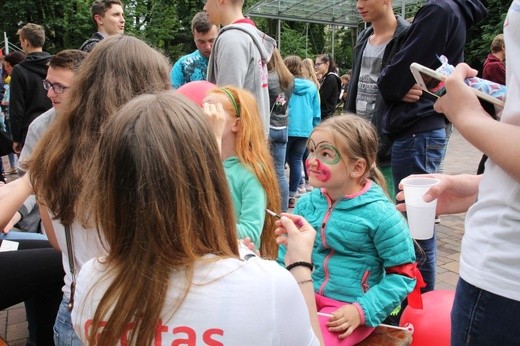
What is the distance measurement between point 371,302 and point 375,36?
1960 millimetres

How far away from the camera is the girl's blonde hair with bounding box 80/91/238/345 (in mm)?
1083

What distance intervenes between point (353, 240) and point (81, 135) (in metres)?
1.17

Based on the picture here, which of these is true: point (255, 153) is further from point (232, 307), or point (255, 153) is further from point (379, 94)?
point (232, 307)

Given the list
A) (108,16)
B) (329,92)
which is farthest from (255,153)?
(329,92)

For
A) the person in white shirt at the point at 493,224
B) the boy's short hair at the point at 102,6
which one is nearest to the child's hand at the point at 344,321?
the person in white shirt at the point at 493,224

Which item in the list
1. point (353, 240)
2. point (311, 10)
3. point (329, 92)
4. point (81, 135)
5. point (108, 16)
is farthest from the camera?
point (311, 10)

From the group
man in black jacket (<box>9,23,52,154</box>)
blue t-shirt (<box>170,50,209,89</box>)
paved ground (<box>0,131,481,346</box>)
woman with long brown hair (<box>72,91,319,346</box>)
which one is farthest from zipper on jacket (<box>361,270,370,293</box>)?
man in black jacket (<box>9,23,52,154</box>)

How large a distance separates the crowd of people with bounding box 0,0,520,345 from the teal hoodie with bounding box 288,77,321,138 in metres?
2.45

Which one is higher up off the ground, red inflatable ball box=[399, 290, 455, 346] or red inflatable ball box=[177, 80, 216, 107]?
red inflatable ball box=[177, 80, 216, 107]

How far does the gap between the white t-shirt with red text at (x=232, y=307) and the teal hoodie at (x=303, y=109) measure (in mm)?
4967

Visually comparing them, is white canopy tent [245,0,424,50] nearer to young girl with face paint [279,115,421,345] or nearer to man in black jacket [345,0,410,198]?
man in black jacket [345,0,410,198]

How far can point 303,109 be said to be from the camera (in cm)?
611

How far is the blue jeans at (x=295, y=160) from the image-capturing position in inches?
235

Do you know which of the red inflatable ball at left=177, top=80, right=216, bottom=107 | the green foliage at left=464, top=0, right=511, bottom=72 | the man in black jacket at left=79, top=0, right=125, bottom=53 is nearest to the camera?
the red inflatable ball at left=177, top=80, right=216, bottom=107
